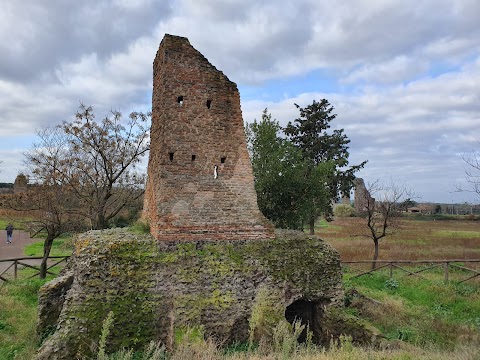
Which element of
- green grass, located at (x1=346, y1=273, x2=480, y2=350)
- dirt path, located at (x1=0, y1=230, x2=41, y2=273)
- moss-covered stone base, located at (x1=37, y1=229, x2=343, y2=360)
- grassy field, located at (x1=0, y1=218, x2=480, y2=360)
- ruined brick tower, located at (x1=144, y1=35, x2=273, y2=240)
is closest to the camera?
grassy field, located at (x1=0, y1=218, x2=480, y2=360)

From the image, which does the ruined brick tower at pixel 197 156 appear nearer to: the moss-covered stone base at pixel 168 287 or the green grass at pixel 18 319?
the moss-covered stone base at pixel 168 287

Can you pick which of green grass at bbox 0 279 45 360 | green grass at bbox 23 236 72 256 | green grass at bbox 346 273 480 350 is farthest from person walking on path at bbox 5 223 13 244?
green grass at bbox 346 273 480 350

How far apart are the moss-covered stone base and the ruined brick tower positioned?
0.49 meters

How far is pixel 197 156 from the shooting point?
8.89m

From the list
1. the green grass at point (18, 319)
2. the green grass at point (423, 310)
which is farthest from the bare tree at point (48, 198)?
the green grass at point (423, 310)

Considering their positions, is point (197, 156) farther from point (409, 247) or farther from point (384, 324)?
point (409, 247)

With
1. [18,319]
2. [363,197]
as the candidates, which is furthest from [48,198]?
[363,197]

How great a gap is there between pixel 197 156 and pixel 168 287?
3043mm

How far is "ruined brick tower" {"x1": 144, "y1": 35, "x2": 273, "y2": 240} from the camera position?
8.46 metres

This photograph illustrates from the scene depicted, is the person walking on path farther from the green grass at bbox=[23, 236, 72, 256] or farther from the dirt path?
the green grass at bbox=[23, 236, 72, 256]

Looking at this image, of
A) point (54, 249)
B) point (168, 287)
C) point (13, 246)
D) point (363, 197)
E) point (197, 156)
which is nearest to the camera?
point (168, 287)

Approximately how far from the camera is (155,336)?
7434mm

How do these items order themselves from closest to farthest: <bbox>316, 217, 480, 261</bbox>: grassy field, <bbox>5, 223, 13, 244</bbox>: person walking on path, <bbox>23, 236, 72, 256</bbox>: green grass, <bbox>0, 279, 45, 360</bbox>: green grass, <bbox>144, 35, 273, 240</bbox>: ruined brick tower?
<bbox>0, 279, 45, 360</bbox>: green grass, <bbox>144, 35, 273, 240</bbox>: ruined brick tower, <bbox>316, 217, 480, 261</bbox>: grassy field, <bbox>23, 236, 72, 256</bbox>: green grass, <bbox>5, 223, 13, 244</bbox>: person walking on path

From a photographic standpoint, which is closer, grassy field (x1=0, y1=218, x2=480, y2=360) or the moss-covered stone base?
grassy field (x1=0, y1=218, x2=480, y2=360)
